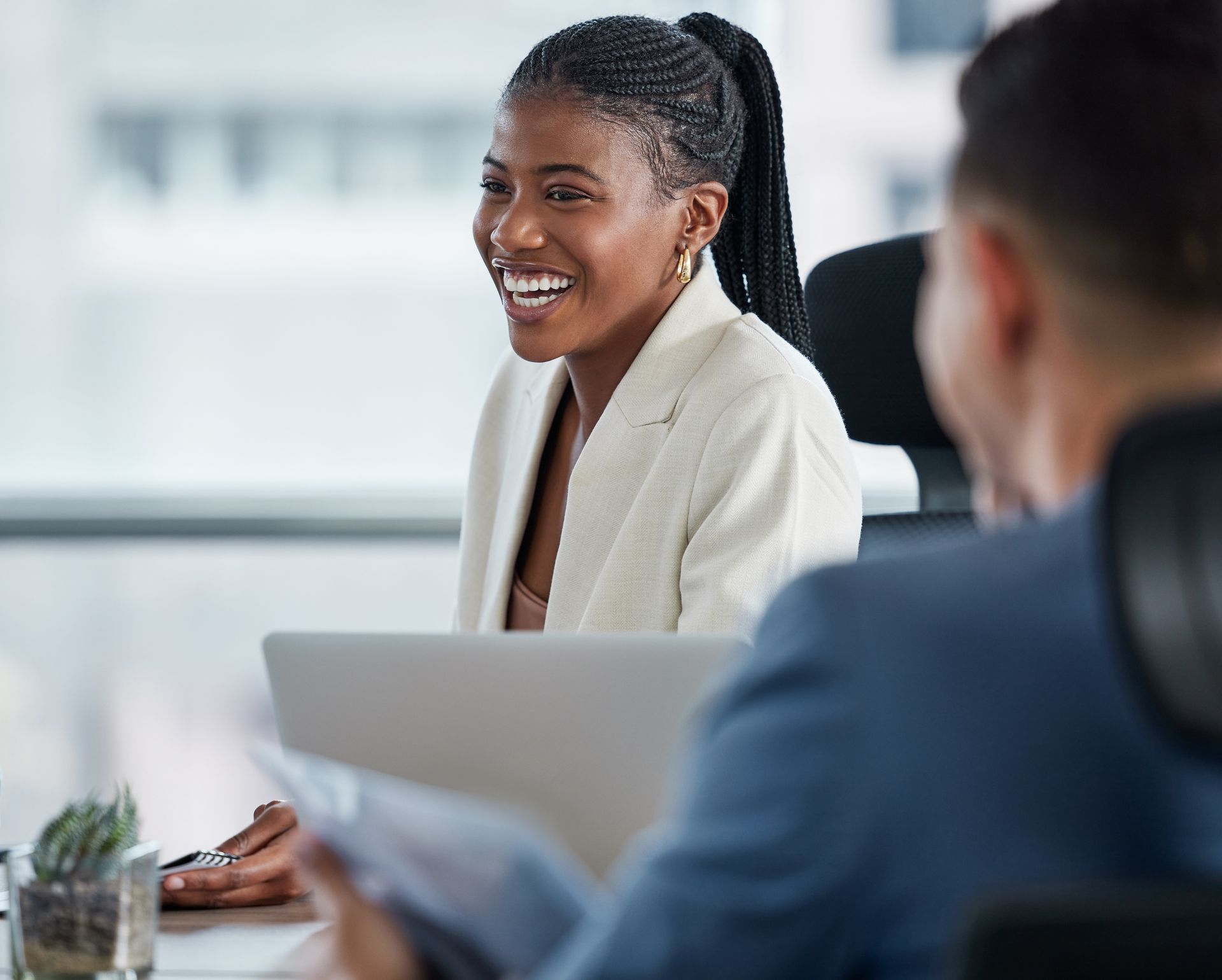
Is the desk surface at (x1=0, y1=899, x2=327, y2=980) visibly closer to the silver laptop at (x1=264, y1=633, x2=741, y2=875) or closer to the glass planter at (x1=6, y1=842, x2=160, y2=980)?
the glass planter at (x1=6, y1=842, x2=160, y2=980)

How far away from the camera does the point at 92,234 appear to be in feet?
10.6

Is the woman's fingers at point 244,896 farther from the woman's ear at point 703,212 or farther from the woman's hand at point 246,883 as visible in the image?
the woman's ear at point 703,212

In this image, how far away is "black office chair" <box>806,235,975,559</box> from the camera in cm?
154

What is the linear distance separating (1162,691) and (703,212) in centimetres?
144

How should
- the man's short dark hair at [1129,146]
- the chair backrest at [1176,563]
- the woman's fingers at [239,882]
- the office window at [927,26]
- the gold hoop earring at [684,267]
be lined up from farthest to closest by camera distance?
the office window at [927,26], the gold hoop earring at [684,267], the woman's fingers at [239,882], the man's short dark hair at [1129,146], the chair backrest at [1176,563]

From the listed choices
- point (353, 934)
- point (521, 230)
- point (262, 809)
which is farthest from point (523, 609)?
point (353, 934)

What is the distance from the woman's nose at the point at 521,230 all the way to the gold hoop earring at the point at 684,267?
6.9 inches

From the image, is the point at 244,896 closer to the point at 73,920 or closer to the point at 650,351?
the point at 73,920

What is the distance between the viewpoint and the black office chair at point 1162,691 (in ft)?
1.39

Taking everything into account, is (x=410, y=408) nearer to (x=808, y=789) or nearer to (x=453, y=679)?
(x=453, y=679)

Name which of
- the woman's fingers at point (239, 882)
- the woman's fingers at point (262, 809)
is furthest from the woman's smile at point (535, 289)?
the woman's fingers at point (239, 882)

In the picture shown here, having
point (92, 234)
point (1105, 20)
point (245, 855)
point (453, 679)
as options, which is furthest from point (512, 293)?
point (92, 234)

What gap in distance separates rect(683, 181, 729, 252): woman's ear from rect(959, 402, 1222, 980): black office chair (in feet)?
4.58

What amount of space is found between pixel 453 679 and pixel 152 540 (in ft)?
8.57
